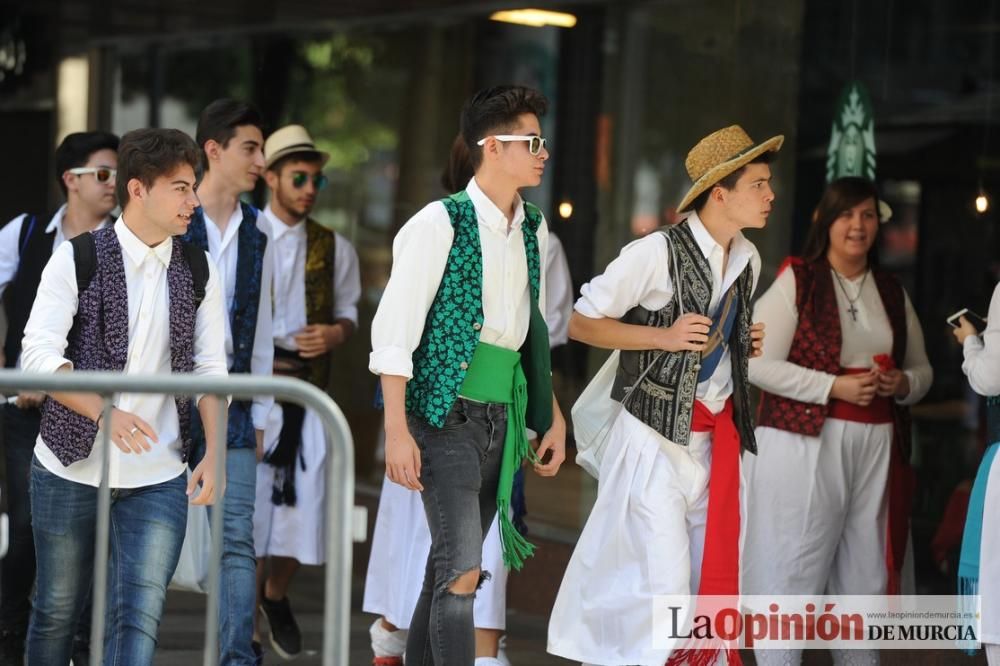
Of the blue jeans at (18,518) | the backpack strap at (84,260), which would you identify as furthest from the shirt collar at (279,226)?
the backpack strap at (84,260)

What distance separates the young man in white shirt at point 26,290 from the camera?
6.51 metres

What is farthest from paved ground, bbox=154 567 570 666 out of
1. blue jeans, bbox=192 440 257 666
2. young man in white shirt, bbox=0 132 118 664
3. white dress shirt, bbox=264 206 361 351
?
white dress shirt, bbox=264 206 361 351

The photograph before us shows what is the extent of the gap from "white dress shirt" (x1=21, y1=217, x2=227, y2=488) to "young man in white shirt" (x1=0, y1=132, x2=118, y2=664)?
4.35 ft

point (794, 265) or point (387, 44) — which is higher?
point (387, 44)

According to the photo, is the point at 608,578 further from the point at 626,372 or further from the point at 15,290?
the point at 15,290

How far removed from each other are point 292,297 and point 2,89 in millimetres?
5688

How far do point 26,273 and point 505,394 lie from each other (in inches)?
87.5

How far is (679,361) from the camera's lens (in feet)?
18.7

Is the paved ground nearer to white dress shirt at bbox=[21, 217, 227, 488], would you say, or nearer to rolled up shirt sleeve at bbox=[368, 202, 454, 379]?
white dress shirt at bbox=[21, 217, 227, 488]

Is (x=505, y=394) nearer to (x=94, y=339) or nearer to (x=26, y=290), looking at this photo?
(x=94, y=339)

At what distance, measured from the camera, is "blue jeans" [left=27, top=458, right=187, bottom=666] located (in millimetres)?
5062

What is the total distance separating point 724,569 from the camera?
573 centimetres

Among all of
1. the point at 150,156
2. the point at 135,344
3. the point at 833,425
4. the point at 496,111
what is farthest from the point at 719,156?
the point at 135,344

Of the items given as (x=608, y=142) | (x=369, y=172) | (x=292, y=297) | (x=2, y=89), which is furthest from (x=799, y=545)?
(x=2, y=89)
